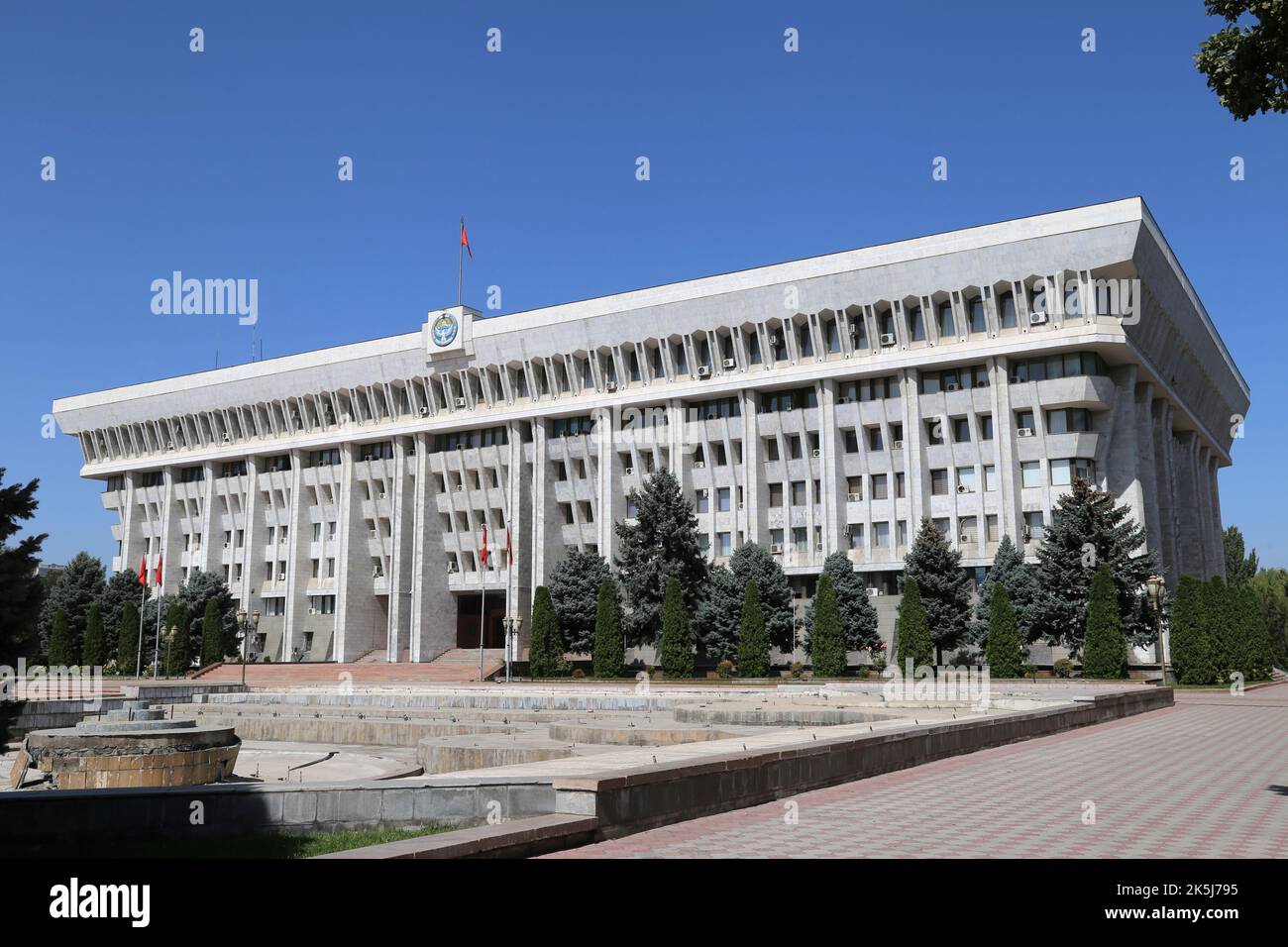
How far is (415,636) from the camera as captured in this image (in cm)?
5972

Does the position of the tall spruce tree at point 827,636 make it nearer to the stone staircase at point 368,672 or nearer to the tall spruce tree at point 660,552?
the tall spruce tree at point 660,552

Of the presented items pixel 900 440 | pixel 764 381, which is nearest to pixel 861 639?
pixel 900 440

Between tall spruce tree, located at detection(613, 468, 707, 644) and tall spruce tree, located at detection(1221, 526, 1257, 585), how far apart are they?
5176 cm

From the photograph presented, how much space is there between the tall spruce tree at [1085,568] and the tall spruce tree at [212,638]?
43705 millimetres

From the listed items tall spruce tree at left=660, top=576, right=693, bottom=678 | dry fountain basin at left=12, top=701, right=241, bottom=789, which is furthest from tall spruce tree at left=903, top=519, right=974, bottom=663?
dry fountain basin at left=12, top=701, right=241, bottom=789

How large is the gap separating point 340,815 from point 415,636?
5284 centimetres

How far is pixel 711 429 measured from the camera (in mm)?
52625

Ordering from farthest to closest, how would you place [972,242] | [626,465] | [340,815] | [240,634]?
[240,634] < [626,465] < [972,242] < [340,815]

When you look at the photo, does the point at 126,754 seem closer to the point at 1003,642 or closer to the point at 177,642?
the point at 1003,642

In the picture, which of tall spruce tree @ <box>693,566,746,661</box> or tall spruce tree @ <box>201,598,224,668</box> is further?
tall spruce tree @ <box>201,598,224,668</box>

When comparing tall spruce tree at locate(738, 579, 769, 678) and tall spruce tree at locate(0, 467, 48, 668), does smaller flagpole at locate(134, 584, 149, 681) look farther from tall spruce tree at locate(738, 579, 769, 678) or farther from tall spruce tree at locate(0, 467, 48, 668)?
tall spruce tree at locate(0, 467, 48, 668)

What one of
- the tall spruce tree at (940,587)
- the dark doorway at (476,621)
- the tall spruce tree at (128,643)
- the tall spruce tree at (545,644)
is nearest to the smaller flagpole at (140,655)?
the tall spruce tree at (128,643)

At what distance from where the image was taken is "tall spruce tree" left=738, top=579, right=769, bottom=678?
4412 cm
